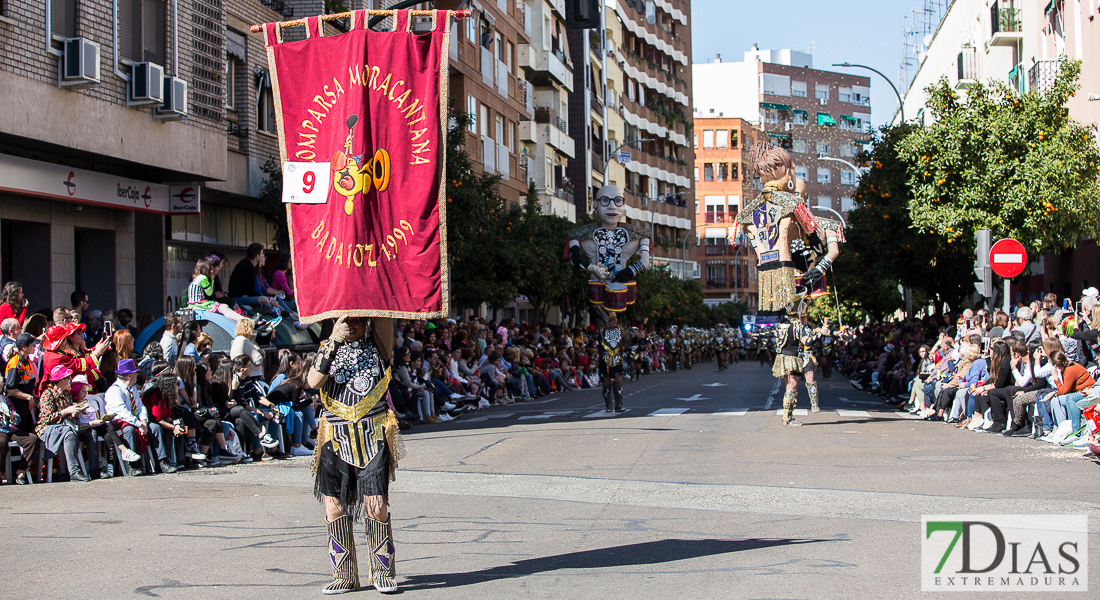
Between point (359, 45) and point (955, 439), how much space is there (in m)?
9.81

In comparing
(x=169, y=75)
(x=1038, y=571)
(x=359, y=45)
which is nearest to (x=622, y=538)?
(x=1038, y=571)

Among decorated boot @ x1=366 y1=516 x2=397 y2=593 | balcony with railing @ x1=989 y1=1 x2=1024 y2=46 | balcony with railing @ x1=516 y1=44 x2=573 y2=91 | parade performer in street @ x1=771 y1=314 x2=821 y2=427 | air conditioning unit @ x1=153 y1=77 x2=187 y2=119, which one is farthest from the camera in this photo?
balcony with railing @ x1=516 y1=44 x2=573 y2=91

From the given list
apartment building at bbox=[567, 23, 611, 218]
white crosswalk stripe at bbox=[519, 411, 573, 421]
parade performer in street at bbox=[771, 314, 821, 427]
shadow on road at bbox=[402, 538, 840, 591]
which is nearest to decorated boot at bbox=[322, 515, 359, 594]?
shadow on road at bbox=[402, 538, 840, 591]

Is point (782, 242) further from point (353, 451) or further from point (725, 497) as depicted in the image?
point (353, 451)

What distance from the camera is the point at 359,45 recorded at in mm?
7816

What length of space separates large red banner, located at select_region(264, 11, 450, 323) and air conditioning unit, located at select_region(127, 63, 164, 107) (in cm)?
1365

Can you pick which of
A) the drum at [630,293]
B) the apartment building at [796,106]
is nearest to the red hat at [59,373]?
the drum at [630,293]

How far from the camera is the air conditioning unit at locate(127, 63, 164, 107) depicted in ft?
66.6

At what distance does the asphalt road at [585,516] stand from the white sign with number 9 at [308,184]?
2.35 m

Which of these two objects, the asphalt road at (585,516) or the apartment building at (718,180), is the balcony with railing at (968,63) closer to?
the asphalt road at (585,516)

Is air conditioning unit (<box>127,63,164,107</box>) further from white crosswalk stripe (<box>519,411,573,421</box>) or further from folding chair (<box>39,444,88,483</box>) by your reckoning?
folding chair (<box>39,444,88,483</box>)

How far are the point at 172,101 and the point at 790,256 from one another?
11.1 meters

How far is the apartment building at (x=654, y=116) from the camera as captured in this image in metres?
73.3

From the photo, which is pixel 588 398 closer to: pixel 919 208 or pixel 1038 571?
pixel 919 208
